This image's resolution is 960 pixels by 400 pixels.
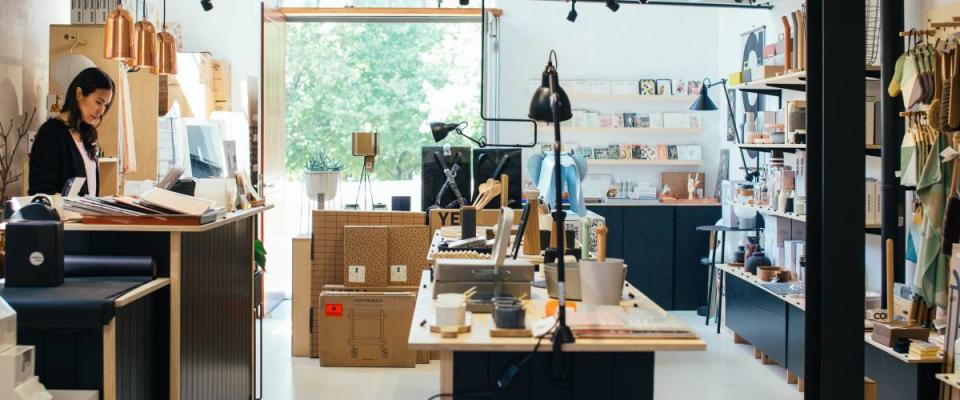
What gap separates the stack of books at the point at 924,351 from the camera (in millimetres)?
4812

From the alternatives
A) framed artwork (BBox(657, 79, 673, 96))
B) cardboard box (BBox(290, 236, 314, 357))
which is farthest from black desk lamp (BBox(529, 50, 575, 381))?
framed artwork (BBox(657, 79, 673, 96))

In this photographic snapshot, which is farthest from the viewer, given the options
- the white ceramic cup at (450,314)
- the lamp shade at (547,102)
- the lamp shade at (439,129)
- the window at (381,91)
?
the window at (381,91)

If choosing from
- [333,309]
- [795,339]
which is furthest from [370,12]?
[795,339]

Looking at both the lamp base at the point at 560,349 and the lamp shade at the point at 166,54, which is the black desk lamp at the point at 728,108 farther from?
the lamp base at the point at 560,349

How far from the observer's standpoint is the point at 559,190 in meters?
3.14

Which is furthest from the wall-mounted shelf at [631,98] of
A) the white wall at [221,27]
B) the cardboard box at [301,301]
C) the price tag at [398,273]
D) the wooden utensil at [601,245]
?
the wooden utensil at [601,245]

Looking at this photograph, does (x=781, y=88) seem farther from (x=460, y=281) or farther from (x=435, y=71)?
(x=460, y=281)

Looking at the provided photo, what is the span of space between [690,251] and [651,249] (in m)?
0.38

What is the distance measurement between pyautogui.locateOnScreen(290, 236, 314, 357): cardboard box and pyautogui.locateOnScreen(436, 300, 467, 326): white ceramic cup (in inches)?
176

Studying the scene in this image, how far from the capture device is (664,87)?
31.9ft

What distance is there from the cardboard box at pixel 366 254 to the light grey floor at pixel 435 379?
628 mm

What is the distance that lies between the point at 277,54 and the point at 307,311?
129 inches

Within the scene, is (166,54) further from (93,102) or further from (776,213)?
(776,213)

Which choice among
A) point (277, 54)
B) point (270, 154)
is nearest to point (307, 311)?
point (270, 154)
